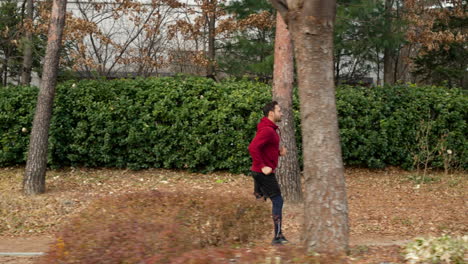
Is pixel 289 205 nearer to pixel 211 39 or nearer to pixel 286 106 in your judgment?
pixel 286 106

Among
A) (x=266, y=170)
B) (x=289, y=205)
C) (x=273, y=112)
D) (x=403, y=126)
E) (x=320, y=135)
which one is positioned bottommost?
(x=289, y=205)

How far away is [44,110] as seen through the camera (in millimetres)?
10633

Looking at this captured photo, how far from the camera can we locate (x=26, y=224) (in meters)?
8.91

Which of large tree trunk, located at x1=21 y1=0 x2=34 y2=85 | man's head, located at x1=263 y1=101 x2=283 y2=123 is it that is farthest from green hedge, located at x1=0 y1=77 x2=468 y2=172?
man's head, located at x1=263 y1=101 x2=283 y2=123

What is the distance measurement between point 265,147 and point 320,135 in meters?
2.06

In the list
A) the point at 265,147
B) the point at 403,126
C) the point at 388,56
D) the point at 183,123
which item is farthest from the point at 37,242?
the point at 388,56

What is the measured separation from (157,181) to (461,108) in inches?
301

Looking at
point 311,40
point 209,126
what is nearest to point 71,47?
point 209,126

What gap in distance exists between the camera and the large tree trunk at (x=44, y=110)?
1054 centimetres

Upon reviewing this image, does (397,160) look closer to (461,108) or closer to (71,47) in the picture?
(461,108)

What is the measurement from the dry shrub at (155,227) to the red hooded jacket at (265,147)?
53.0 inches

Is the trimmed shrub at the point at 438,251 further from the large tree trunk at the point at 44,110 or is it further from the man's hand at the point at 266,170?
the large tree trunk at the point at 44,110

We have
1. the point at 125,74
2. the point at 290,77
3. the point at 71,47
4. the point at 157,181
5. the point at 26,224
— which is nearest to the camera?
the point at 26,224

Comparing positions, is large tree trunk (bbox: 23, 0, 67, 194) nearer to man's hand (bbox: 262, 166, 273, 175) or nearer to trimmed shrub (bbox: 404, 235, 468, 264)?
man's hand (bbox: 262, 166, 273, 175)
